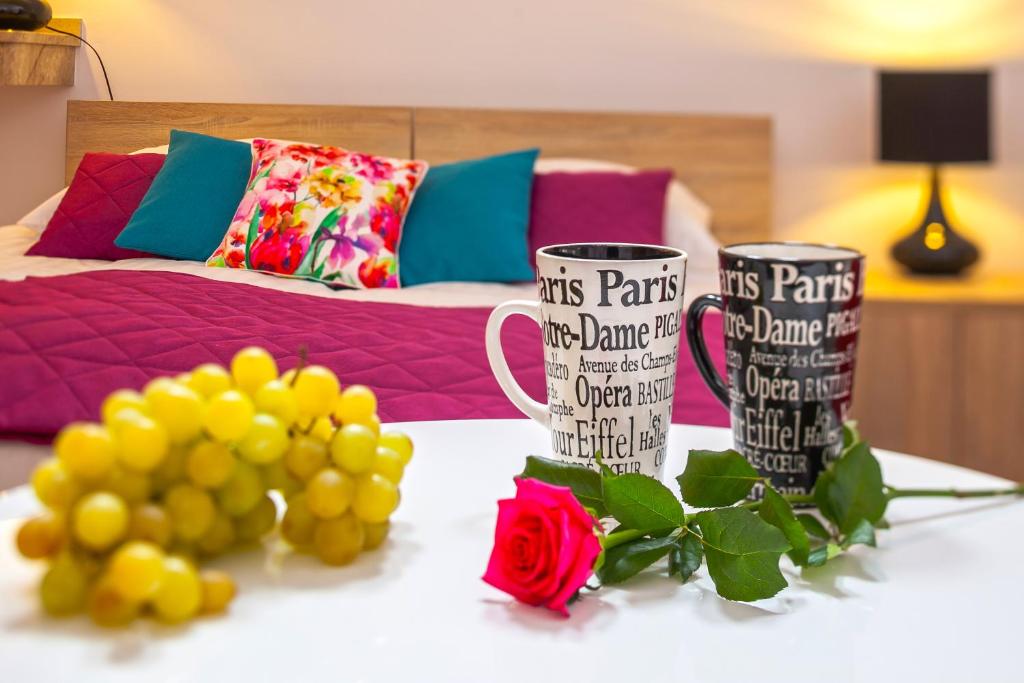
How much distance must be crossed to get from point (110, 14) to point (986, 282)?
65.4 inches

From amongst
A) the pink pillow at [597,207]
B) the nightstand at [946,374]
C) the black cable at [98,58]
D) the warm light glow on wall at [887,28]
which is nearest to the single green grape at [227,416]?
the black cable at [98,58]

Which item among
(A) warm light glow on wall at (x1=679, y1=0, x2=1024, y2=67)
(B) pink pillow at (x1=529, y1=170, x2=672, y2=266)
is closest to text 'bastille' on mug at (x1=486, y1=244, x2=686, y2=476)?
(B) pink pillow at (x1=529, y1=170, x2=672, y2=266)

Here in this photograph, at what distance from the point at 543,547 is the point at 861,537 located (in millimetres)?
169

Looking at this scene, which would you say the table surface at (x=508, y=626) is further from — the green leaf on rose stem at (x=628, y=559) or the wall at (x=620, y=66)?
the wall at (x=620, y=66)

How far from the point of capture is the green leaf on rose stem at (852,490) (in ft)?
1.53

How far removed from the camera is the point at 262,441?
36cm

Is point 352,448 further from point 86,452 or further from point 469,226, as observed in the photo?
point 469,226

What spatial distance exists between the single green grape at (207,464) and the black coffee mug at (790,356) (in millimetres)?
269

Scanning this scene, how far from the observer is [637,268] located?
0.46 metres

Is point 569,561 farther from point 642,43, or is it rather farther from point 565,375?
point 642,43

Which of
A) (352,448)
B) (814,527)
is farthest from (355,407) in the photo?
(814,527)

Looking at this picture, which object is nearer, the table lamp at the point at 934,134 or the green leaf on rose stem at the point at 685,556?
the green leaf on rose stem at the point at 685,556

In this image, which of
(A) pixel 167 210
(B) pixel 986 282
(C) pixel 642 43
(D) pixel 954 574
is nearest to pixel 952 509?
(D) pixel 954 574

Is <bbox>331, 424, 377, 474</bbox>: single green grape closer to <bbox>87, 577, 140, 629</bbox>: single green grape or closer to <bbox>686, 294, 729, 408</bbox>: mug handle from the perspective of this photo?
<bbox>87, 577, 140, 629</bbox>: single green grape
